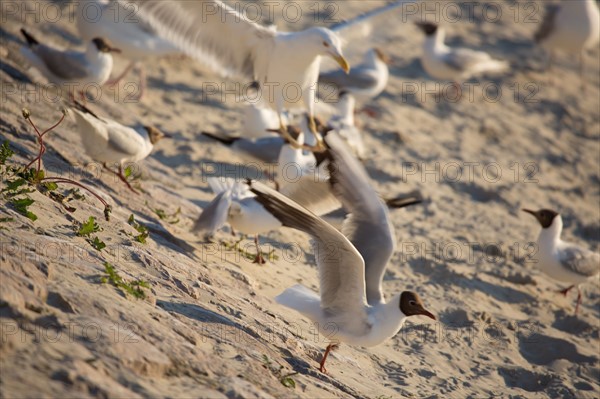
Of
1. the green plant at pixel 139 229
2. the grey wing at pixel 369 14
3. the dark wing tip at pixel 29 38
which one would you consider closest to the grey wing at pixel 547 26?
the grey wing at pixel 369 14

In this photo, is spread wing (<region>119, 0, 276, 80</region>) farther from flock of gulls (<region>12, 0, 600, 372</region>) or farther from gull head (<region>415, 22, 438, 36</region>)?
gull head (<region>415, 22, 438, 36</region>)

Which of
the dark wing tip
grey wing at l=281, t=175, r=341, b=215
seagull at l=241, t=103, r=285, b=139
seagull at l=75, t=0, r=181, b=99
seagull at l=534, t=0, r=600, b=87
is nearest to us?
grey wing at l=281, t=175, r=341, b=215

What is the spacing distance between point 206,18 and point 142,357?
13.1 feet

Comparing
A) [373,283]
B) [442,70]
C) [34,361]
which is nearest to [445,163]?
[442,70]

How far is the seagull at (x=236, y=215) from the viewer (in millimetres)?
5480

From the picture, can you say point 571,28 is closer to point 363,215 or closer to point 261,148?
point 261,148

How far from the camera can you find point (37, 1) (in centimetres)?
982

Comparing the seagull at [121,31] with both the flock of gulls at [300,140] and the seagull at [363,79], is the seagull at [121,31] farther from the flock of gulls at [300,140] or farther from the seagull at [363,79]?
the seagull at [363,79]

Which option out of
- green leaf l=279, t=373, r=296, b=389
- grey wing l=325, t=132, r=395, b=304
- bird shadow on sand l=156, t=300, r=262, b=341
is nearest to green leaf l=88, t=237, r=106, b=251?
bird shadow on sand l=156, t=300, r=262, b=341

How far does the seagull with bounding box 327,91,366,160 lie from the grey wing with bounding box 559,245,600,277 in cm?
234

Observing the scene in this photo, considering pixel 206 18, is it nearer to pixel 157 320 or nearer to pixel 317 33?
pixel 317 33

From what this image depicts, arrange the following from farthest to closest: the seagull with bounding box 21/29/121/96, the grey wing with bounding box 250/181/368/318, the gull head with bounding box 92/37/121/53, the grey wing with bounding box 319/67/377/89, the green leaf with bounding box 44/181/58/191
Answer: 1. the grey wing with bounding box 319/67/377/89
2. the gull head with bounding box 92/37/121/53
3. the seagull with bounding box 21/29/121/96
4. the green leaf with bounding box 44/181/58/191
5. the grey wing with bounding box 250/181/368/318

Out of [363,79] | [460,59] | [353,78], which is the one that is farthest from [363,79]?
[460,59]

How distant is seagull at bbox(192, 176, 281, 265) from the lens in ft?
18.0
